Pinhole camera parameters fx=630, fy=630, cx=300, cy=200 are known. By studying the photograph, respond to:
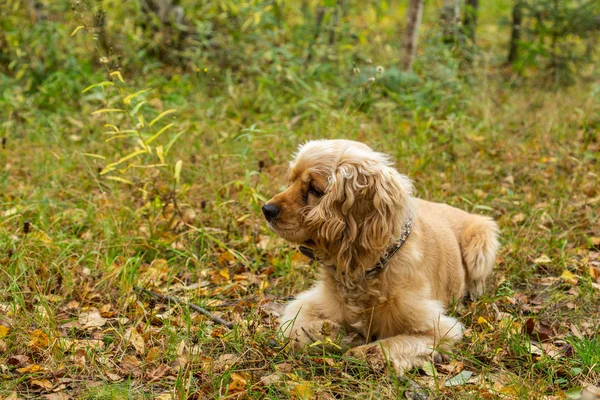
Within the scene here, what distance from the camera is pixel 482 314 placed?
12.9 feet

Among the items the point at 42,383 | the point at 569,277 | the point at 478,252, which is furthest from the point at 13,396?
the point at 569,277

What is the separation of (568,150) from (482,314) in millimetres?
2906

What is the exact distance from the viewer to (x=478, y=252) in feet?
13.7

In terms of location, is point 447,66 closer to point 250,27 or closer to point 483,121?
point 483,121

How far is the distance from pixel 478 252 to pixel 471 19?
497 cm

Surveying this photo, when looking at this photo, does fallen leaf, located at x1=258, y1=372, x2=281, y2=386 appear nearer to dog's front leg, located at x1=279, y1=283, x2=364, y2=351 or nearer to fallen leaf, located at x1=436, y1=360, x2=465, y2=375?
dog's front leg, located at x1=279, y1=283, x2=364, y2=351

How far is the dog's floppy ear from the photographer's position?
3.36 metres

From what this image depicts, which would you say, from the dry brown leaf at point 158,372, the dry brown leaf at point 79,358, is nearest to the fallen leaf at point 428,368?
the dry brown leaf at point 158,372

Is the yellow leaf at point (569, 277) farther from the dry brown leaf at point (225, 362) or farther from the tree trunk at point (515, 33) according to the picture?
the tree trunk at point (515, 33)

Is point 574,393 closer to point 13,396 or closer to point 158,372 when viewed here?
point 158,372

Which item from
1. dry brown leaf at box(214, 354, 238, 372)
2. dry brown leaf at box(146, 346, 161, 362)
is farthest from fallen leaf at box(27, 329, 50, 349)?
dry brown leaf at box(214, 354, 238, 372)

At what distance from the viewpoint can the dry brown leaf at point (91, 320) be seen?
3.69 metres

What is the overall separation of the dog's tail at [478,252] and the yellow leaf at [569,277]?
491mm

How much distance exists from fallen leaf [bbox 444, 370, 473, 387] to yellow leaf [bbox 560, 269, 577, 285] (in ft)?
4.67
